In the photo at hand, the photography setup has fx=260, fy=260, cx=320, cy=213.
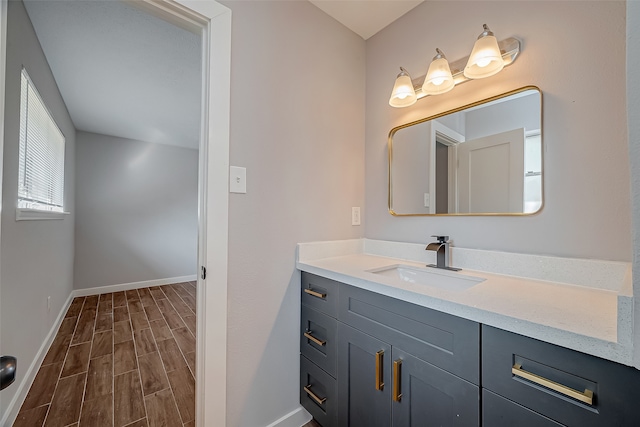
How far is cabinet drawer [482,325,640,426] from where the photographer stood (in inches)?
22.7

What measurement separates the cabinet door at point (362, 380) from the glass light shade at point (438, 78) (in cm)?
125

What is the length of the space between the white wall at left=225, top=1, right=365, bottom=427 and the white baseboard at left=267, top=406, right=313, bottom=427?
0.10ft

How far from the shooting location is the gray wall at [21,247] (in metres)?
1.40

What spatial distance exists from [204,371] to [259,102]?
128 cm

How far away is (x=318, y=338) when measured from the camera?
4.41 ft

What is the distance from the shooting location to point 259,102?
4.32 ft

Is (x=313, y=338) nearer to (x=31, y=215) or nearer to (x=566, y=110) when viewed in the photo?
(x=566, y=110)

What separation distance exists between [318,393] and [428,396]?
0.67 metres

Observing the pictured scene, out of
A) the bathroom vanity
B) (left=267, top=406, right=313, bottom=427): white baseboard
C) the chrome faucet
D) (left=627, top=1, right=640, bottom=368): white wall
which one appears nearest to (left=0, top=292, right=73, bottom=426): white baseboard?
(left=267, top=406, right=313, bottom=427): white baseboard

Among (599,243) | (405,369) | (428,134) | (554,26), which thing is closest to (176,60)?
(428,134)

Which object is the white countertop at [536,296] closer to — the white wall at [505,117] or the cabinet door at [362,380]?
the cabinet door at [362,380]

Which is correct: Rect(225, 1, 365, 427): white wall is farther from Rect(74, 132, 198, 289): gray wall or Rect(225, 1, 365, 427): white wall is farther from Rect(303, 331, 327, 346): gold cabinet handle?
Rect(74, 132, 198, 289): gray wall

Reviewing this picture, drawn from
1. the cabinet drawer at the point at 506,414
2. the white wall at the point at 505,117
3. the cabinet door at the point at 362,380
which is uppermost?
the white wall at the point at 505,117

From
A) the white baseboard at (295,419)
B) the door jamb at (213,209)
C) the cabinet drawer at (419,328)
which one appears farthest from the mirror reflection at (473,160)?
the white baseboard at (295,419)
